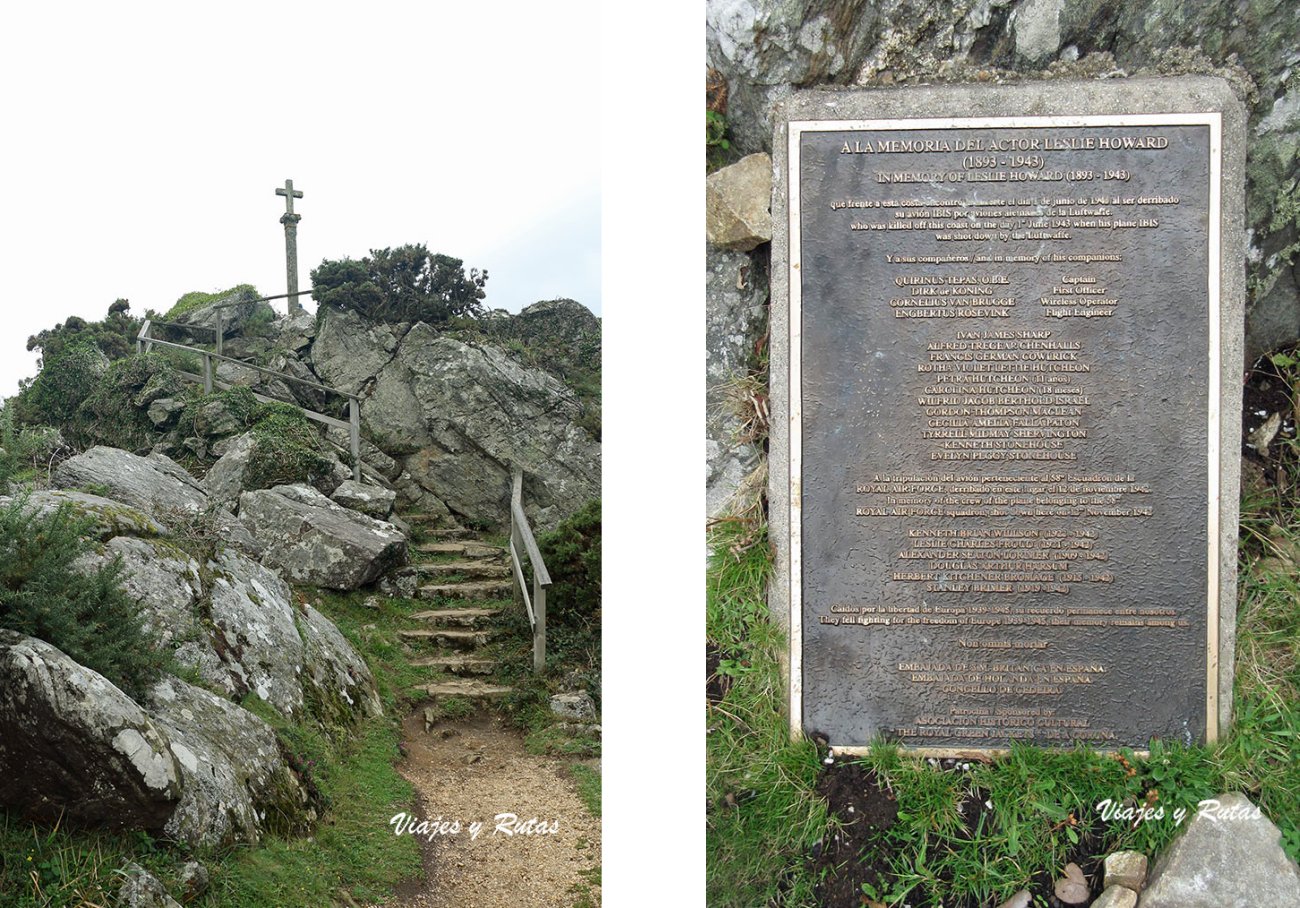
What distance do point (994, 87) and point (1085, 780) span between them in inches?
94.3

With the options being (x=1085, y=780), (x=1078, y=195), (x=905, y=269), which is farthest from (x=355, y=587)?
(x=1078, y=195)

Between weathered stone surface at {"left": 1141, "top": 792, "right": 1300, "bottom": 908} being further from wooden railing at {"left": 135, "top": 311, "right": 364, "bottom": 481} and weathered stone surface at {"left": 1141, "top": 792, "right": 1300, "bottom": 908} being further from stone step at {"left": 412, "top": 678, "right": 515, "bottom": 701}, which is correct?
wooden railing at {"left": 135, "top": 311, "right": 364, "bottom": 481}

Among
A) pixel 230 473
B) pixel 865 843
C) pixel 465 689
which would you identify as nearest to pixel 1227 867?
pixel 865 843

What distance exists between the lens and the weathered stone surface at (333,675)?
3.03 m

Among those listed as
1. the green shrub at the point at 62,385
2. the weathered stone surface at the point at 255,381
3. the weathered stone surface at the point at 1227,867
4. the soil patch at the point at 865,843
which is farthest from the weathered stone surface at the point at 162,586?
the weathered stone surface at the point at 1227,867

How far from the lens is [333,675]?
10.2ft

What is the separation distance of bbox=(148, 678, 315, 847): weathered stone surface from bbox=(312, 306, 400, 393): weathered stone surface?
49.9 inches

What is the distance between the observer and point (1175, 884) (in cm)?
266

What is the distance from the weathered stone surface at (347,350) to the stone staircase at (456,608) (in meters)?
0.61

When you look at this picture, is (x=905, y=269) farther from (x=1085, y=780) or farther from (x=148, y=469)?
(x=148, y=469)

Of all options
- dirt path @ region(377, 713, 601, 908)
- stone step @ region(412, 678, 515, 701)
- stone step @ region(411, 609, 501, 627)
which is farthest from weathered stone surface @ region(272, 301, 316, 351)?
dirt path @ region(377, 713, 601, 908)

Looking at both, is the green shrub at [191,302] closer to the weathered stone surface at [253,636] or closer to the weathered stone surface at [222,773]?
the weathered stone surface at [253,636]

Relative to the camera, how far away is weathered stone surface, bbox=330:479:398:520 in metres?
3.27

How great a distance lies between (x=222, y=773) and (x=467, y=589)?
107cm
